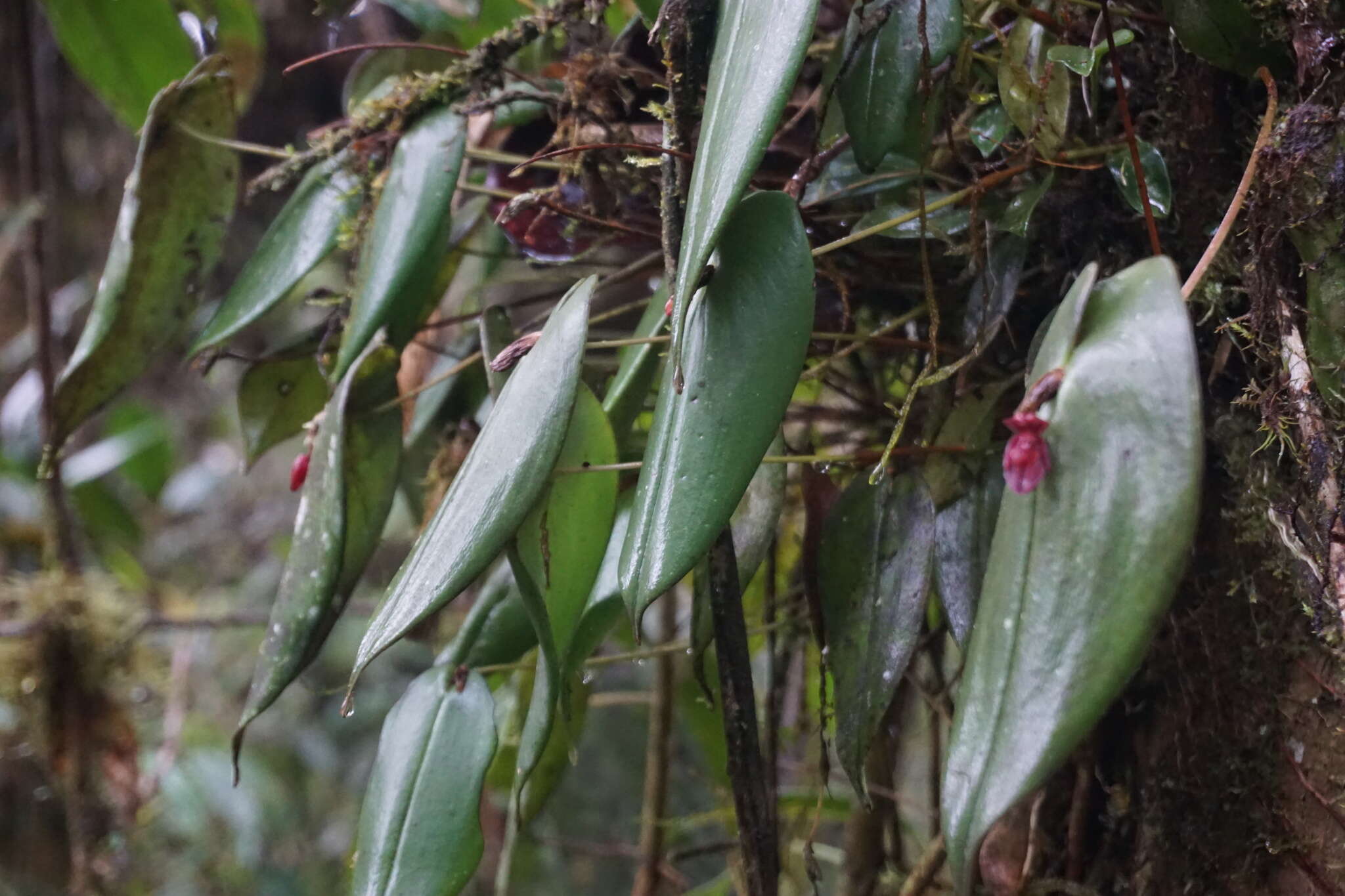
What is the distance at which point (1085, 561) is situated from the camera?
0.92 feet

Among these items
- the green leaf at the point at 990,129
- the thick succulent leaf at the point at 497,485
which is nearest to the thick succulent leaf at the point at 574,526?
the thick succulent leaf at the point at 497,485

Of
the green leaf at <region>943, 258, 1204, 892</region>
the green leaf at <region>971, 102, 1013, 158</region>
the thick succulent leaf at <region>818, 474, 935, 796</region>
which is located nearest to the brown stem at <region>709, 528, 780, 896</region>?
the thick succulent leaf at <region>818, 474, 935, 796</region>

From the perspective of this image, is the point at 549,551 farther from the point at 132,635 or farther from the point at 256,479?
the point at 256,479

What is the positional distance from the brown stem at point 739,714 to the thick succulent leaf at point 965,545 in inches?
4.7

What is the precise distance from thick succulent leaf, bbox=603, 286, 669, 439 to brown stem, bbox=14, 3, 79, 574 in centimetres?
87

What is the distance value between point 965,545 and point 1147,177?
213 mm

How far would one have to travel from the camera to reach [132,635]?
47.6 inches

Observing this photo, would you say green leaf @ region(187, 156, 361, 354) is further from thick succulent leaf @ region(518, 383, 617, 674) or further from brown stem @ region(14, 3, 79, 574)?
brown stem @ region(14, 3, 79, 574)

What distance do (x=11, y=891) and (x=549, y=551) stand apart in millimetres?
1820

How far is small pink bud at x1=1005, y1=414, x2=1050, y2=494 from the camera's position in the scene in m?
0.30

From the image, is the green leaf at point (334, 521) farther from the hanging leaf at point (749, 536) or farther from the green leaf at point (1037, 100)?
the green leaf at point (1037, 100)

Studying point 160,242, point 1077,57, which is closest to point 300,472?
point 160,242

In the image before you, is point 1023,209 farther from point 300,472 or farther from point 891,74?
point 300,472

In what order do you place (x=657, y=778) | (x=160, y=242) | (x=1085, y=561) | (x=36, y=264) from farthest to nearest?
(x=36, y=264), (x=657, y=778), (x=160, y=242), (x=1085, y=561)
